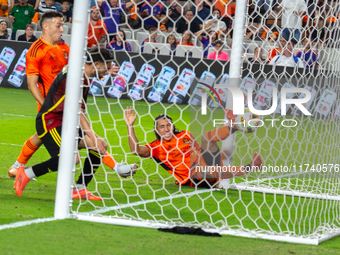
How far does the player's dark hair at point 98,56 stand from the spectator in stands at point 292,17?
1.71 meters

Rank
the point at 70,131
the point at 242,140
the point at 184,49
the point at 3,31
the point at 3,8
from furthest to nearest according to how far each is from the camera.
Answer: the point at 3,8
the point at 3,31
the point at 184,49
the point at 242,140
the point at 70,131

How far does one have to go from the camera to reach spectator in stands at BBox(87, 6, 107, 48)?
3710mm

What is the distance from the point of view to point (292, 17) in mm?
5020

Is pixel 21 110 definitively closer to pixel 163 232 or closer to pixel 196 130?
pixel 196 130

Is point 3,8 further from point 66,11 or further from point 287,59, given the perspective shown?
point 287,59

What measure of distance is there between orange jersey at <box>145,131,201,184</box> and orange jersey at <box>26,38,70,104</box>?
1273mm

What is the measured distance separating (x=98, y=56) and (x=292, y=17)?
6.95ft

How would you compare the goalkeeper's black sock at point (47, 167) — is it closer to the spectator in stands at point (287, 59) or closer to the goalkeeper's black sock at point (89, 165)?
the goalkeeper's black sock at point (89, 165)

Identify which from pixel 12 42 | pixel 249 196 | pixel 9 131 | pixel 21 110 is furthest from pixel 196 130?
pixel 12 42

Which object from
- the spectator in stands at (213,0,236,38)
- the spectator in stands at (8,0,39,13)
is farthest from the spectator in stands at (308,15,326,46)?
the spectator in stands at (8,0,39,13)

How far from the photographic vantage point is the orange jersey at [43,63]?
5.23m

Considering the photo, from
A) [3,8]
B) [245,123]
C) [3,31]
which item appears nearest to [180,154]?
[245,123]

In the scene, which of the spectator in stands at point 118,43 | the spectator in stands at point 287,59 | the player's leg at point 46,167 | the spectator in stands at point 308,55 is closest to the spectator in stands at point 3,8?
the spectator in stands at point 118,43

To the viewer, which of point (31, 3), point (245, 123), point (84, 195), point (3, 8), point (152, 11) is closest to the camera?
point (84, 195)
